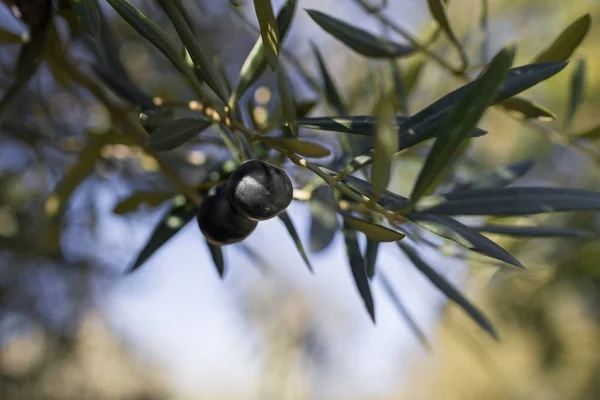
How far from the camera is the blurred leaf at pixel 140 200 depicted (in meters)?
0.53

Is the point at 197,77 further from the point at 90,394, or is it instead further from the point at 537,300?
the point at 90,394

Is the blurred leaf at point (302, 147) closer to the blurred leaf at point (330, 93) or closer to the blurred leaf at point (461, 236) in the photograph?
the blurred leaf at point (461, 236)

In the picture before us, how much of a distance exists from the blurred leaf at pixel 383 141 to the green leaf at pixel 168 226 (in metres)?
0.23

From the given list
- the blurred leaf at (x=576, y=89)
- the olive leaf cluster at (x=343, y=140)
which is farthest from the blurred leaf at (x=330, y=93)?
the blurred leaf at (x=576, y=89)

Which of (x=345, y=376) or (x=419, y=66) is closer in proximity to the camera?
(x=419, y=66)

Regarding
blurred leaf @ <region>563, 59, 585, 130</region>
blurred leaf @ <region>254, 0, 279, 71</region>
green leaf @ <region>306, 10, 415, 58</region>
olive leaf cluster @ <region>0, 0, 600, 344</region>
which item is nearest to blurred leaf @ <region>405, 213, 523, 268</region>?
olive leaf cluster @ <region>0, 0, 600, 344</region>

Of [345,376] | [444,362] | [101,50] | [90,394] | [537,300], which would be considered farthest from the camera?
[345,376]

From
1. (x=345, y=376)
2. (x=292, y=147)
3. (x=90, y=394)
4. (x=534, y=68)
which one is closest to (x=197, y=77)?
(x=292, y=147)

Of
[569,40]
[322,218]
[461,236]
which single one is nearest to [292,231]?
[322,218]

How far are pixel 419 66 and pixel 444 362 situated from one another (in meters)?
2.15

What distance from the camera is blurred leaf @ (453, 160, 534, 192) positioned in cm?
41

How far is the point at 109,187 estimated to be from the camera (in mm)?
851

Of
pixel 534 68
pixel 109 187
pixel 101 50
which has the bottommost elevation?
pixel 109 187

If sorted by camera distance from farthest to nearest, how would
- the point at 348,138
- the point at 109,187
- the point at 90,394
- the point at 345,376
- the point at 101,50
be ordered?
the point at 345,376
the point at 90,394
the point at 109,187
the point at 101,50
the point at 348,138
